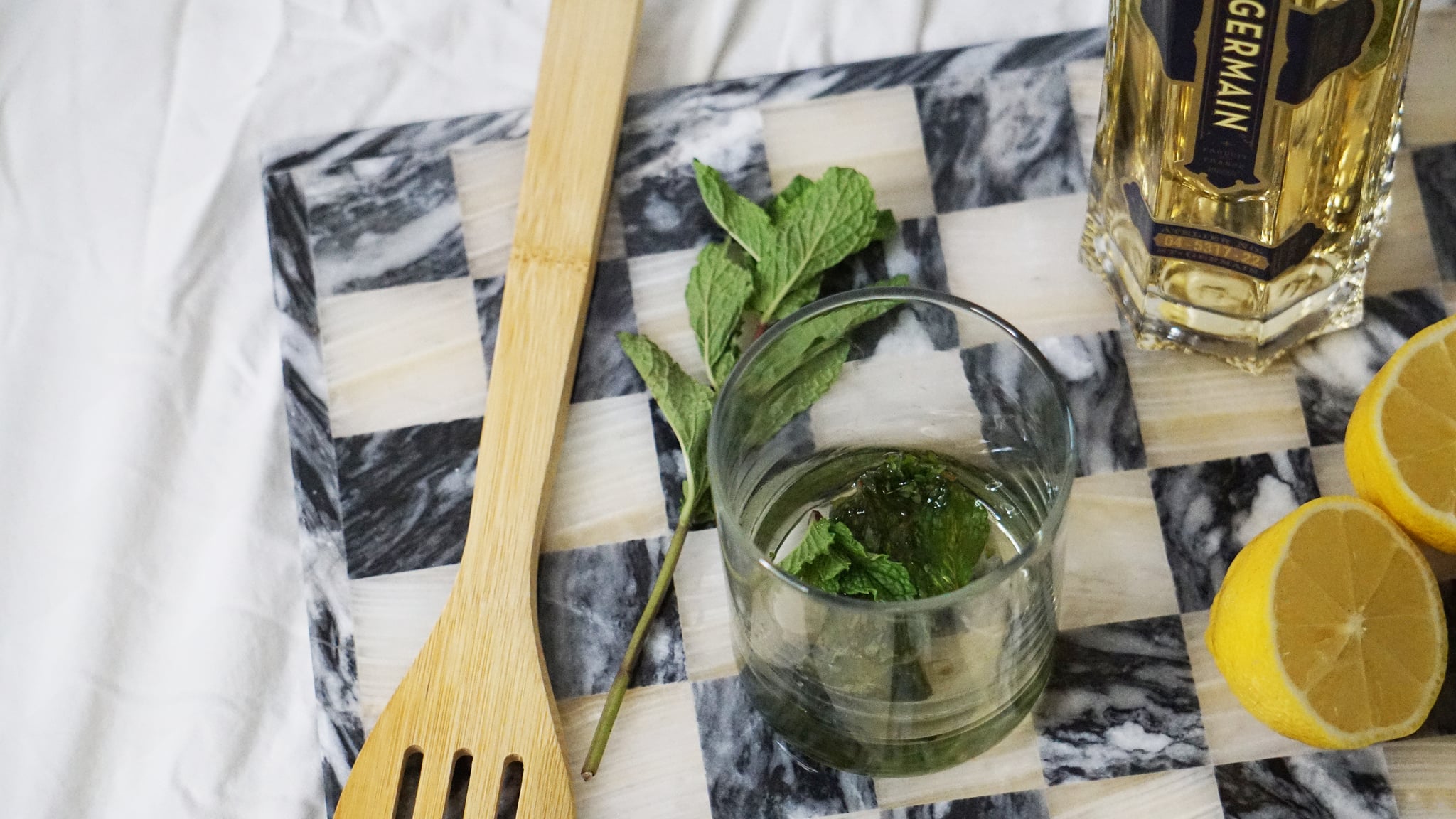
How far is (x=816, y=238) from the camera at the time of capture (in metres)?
0.65

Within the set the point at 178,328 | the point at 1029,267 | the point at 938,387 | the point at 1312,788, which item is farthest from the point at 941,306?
the point at 178,328

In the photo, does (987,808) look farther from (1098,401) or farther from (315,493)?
(315,493)

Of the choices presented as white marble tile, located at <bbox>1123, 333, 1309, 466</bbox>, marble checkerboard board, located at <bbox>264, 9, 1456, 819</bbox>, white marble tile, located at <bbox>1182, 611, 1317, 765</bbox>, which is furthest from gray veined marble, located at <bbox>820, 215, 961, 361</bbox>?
white marble tile, located at <bbox>1182, 611, 1317, 765</bbox>

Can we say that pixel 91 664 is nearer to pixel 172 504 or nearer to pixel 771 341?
pixel 172 504

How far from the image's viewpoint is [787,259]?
65cm

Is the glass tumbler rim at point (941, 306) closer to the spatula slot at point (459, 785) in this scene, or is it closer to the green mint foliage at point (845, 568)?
the green mint foliage at point (845, 568)

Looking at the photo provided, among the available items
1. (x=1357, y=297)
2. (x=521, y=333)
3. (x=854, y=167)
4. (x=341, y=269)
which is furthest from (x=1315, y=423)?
(x=341, y=269)

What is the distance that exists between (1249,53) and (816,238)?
21 cm

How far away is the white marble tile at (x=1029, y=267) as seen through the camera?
2.19 feet

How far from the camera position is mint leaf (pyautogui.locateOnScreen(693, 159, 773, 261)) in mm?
661

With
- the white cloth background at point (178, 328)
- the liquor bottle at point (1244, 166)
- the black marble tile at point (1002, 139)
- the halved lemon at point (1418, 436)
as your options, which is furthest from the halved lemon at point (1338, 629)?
the white cloth background at point (178, 328)

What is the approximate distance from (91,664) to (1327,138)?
61cm

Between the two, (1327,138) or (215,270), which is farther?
(215,270)

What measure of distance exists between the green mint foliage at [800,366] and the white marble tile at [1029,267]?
13cm
